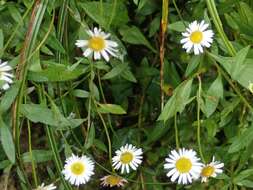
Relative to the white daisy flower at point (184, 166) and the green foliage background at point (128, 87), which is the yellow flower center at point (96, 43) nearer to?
the green foliage background at point (128, 87)

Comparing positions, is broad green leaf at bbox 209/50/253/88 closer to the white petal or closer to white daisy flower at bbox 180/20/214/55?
white daisy flower at bbox 180/20/214/55

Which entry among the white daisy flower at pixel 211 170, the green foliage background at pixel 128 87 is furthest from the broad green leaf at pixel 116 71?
the white daisy flower at pixel 211 170

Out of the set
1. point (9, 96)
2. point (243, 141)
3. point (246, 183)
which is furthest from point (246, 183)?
point (9, 96)

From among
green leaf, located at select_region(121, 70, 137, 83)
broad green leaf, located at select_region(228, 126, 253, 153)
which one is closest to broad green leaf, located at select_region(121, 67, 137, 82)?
green leaf, located at select_region(121, 70, 137, 83)

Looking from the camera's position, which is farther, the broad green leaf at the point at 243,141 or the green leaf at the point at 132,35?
the green leaf at the point at 132,35

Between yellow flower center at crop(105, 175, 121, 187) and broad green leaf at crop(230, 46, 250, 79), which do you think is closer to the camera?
broad green leaf at crop(230, 46, 250, 79)

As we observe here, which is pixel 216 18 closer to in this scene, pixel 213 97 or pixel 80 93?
pixel 213 97
